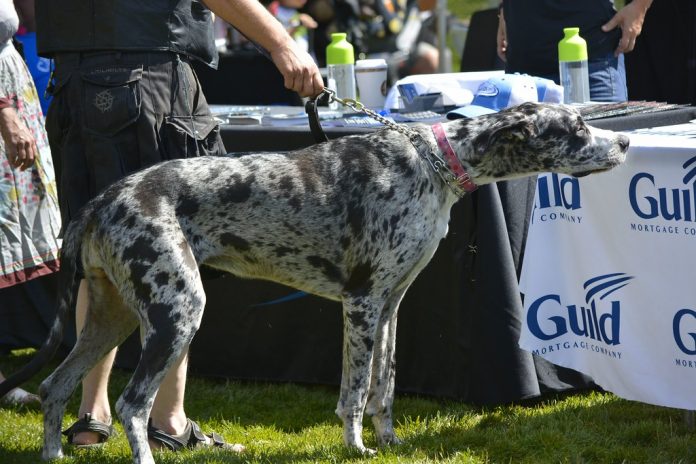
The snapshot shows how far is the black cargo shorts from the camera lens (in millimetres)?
3457

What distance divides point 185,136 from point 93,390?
106 centimetres

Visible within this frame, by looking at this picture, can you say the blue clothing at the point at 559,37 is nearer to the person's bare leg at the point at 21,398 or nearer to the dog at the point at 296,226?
the dog at the point at 296,226

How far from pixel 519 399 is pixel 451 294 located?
49 cm

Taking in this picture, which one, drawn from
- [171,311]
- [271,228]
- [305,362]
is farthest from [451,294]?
[171,311]

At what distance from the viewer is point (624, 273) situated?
3705 millimetres

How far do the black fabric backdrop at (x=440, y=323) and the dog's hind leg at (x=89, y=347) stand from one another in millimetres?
1115

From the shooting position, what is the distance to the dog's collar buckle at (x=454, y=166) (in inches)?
133

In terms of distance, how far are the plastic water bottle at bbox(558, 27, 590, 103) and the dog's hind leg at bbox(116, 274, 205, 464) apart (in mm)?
2152

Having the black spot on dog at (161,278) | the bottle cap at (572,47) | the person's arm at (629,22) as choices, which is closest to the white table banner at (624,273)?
the bottle cap at (572,47)

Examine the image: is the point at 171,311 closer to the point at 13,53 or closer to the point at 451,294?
the point at 451,294

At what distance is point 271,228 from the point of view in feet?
10.9

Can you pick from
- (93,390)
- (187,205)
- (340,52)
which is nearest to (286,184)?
(187,205)

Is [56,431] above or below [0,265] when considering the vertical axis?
below

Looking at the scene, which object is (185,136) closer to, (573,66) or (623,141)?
(623,141)
